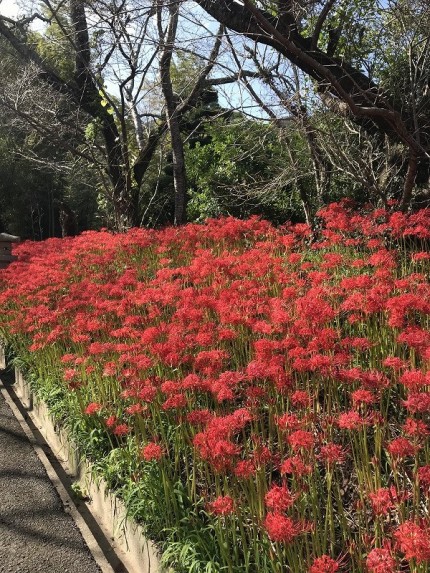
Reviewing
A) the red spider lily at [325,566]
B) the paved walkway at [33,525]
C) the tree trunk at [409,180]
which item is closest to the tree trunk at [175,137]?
the tree trunk at [409,180]

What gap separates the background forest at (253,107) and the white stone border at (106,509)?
11.7 feet

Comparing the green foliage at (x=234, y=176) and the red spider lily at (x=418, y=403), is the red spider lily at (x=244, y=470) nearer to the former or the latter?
the red spider lily at (x=418, y=403)

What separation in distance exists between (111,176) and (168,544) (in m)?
10.5

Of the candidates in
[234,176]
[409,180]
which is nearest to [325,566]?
[409,180]

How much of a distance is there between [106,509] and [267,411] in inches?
47.3

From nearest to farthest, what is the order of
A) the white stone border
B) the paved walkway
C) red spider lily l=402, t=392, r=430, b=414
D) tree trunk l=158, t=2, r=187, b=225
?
red spider lily l=402, t=392, r=430, b=414 → the white stone border → the paved walkway → tree trunk l=158, t=2, r=187, b=225

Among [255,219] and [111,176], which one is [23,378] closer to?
[255,219]

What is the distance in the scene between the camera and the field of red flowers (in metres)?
2.28

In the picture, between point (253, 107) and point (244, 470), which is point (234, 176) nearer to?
point (253, 107)

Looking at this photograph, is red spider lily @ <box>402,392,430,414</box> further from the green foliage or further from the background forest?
the green foliage

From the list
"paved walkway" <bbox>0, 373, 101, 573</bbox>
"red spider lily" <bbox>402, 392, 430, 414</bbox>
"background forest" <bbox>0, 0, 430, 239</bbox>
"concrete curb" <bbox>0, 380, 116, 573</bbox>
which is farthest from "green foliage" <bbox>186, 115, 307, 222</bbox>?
"red spider lily" <bbox>402, 392, 430, 414</bbox>

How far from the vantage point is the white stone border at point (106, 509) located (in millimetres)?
2943

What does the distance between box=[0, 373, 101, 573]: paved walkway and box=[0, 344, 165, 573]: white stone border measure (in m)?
0.19

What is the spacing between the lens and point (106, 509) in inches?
139
